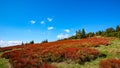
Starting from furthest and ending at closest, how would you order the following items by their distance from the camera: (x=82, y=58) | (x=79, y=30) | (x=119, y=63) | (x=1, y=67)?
1. (x=79, y=30)
2. (x=82, y=58)
3. (x=1, y=67)
4. (x=119, y=63)

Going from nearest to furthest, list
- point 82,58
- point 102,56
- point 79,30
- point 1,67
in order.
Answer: point 1,67 < point 82,58 < point 102,56 < point 79,30

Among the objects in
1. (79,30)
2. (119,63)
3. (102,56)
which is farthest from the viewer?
(79,30)

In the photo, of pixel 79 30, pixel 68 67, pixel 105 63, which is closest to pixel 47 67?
pixel 68 67

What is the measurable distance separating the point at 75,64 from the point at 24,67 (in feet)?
17.8

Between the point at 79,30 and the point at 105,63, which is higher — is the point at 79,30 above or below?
above

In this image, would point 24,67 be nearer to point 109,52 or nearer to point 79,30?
point 109,52

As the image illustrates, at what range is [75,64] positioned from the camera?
20203 millimetres

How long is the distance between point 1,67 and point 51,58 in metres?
5.90

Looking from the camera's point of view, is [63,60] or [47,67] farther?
[63,60]

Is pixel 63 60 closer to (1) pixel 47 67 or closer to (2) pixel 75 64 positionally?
(2) pixel 75 64

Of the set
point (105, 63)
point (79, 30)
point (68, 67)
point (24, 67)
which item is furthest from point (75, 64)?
point (79, 30)

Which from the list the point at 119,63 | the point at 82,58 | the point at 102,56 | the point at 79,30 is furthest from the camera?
the point at 79,30

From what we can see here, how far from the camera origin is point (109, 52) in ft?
80.7

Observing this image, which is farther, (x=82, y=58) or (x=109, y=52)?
(x=109, y=52)
